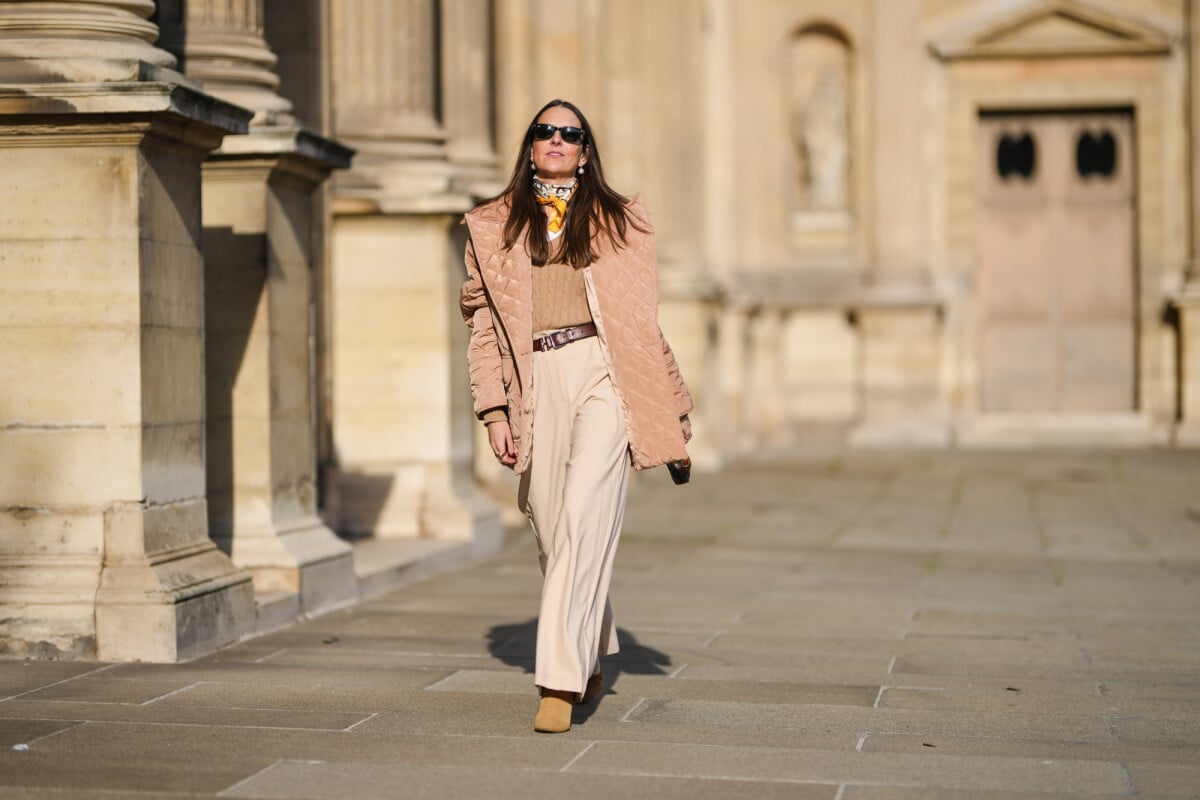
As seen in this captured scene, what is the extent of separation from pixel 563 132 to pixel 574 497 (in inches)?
45.8

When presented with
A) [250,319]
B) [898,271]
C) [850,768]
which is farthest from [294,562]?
[898,271]

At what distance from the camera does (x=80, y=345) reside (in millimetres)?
7305

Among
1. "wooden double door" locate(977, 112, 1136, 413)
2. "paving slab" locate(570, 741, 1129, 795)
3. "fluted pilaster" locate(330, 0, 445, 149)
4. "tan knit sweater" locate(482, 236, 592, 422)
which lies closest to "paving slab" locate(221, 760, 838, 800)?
"paving slab" locate(570, 741, 1129, 795)

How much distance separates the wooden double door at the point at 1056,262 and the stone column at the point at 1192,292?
0.87 metres

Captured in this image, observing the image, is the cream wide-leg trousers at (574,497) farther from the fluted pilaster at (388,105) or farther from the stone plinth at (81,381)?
the fluted pilaster at (388,105)

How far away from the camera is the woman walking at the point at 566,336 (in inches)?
245

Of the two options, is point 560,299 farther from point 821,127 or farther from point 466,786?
point 821,127

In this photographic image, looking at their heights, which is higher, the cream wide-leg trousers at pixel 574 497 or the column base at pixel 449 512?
the cream wide-leg trousers at pixel 574 497

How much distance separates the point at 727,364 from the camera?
2362 cm

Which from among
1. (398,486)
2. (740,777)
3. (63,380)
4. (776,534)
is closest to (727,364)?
(776,534)

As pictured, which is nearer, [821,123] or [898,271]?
[898,271]

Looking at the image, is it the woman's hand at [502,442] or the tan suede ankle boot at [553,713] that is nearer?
the tan suede ankle boot at [553,713]

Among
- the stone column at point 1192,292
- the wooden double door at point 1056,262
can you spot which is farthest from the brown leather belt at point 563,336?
the wooden double door at point 1056,262

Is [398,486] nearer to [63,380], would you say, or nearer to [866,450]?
[63,380]
